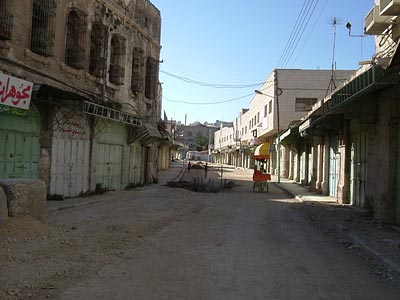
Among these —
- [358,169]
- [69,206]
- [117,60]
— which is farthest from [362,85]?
[117,60]

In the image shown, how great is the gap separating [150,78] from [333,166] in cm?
1135

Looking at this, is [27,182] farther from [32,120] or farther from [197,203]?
[197,203]

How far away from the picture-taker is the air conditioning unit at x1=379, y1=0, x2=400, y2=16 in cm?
1173

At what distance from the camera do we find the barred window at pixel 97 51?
65.5 ft

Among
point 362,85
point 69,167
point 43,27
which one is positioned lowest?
point 69,167

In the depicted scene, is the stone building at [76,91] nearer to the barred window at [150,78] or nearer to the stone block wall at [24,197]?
the barred window at [150,78]

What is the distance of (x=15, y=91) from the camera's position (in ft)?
43.9

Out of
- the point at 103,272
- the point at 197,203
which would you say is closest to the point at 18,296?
the point at 103,272

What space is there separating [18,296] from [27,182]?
4.54 metres

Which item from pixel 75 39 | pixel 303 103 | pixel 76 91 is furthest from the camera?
pixel 303 103

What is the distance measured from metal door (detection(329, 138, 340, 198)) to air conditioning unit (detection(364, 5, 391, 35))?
7796mm

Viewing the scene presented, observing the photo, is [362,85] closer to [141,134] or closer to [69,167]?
[69,167]

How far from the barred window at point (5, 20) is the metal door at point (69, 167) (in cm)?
425

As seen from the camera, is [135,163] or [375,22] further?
[135,163]
